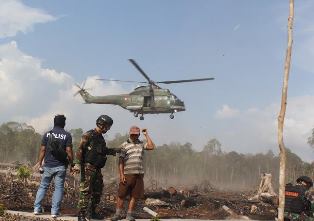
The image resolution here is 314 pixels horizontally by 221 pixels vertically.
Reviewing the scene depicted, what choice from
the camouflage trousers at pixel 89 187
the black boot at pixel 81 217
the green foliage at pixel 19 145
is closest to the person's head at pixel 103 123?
the camouflage trousers at pixel 89 187

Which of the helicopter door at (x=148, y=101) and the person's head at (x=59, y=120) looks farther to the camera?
the helicopter door at (x=148, y=101)

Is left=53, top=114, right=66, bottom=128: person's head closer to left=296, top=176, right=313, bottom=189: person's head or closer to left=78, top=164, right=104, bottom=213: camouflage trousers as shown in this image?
left=78, top=164, right=104, bottom=213: camouflage trousers

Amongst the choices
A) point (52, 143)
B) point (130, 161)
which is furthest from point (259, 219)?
point (52, 143)

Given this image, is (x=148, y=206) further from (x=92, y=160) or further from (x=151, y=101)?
(x=151, y=101)

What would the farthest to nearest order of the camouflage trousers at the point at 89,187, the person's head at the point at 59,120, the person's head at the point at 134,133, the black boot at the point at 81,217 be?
the person's head at the point at 59,120, the person's head at the point at 134,133, the camouflage trousers at the point at 89,187, the black boot at the point at 81,217

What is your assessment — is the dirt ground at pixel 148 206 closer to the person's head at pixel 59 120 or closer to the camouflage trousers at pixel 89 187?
the camouflage trousers at pixel 89 187

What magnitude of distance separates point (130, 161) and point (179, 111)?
65.5 ft

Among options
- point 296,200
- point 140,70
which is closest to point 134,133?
point 296,200

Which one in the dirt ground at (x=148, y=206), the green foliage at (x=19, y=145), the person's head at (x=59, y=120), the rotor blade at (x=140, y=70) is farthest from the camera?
the green foliage at (x=19, y=145)

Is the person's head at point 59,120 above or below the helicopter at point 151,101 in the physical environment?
below

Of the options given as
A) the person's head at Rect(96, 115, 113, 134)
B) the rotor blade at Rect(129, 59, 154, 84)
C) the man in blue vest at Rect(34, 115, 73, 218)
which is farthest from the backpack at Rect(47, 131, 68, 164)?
the rotor blade at Rect(129, 59, 154, 84)

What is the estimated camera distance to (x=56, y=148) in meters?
8.52

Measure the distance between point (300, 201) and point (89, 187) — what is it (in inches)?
151

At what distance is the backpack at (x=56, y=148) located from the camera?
27.9ft
